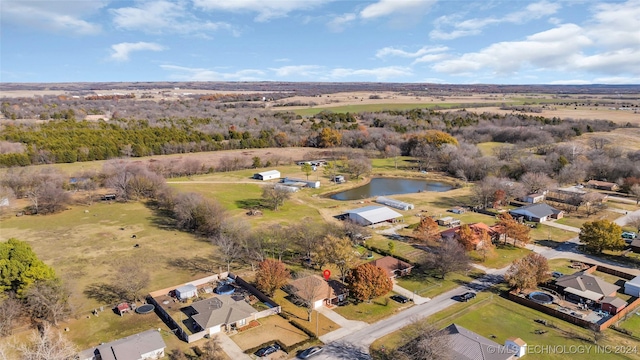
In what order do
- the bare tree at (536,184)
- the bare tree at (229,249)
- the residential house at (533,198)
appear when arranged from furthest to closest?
the bare tree at (536,184) < the residential house at (533,198) < the bare tree at (229,249)

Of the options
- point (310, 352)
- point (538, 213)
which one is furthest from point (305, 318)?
point (538, 213)

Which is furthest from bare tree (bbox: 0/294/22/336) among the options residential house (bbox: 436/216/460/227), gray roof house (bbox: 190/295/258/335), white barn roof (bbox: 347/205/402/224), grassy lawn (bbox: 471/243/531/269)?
residential house (bbox: 436/216/460/227)

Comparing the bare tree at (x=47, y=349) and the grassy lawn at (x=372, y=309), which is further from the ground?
the bare tree at (x=47, y=349)

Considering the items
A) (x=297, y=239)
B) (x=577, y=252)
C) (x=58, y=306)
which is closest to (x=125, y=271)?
(x=58, y=306)

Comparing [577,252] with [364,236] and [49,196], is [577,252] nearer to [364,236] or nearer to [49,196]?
[364,236]

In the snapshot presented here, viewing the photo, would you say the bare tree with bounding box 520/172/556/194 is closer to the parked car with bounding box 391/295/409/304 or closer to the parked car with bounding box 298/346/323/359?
the parked car with bounding box 391/295/409/304

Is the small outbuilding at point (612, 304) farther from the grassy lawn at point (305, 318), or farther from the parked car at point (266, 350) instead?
the parked car at point (266, 350)

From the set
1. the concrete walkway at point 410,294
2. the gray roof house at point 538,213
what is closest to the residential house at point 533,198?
the gray roof house at point 538,213
